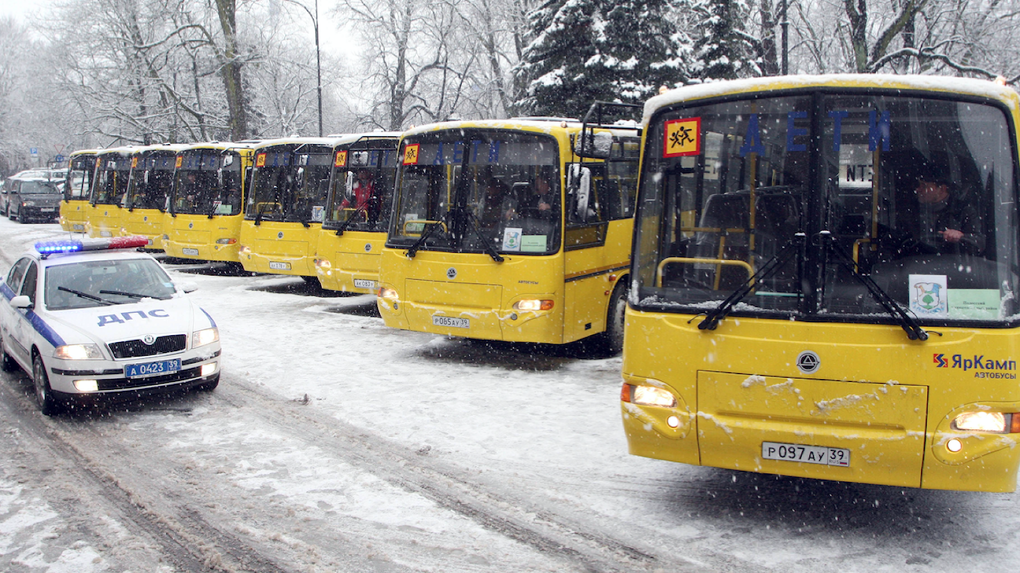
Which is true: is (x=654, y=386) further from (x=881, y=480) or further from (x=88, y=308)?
(x=88, y=308)

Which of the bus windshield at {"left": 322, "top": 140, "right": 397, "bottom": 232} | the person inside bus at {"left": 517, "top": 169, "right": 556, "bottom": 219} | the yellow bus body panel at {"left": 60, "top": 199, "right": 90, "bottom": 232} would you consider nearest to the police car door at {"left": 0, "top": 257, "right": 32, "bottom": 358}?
the bus windshield at {"left": 322, "top": 140, "right": 397, "bottom": 232}

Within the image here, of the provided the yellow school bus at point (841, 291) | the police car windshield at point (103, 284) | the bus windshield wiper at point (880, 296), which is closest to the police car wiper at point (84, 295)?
the police car windshield at point (103, 284)

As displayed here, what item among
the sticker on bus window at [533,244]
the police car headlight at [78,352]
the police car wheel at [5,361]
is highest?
the sticker on bus window at [533,244]

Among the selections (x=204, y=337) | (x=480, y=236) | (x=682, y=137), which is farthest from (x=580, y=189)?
(x=204, y=337)

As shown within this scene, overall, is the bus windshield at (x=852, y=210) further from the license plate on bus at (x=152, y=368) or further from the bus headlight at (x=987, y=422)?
the license plate on bus at (x=152, y=368)

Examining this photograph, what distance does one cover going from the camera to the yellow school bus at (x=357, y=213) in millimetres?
13641

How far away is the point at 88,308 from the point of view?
27.1 feet

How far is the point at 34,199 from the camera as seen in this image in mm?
37219

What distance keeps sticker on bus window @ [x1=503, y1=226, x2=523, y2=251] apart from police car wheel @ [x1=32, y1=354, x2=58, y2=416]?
480 cm

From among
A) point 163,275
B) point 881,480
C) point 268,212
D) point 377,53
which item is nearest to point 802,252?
point 881,480

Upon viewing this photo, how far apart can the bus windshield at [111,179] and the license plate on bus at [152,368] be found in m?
17.8

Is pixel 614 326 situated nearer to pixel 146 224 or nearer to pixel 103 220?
pixel 146 224

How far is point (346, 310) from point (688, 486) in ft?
30.9

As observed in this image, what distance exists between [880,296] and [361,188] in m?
10.8
